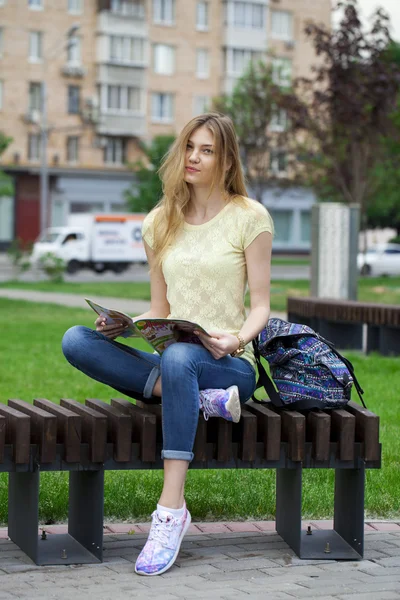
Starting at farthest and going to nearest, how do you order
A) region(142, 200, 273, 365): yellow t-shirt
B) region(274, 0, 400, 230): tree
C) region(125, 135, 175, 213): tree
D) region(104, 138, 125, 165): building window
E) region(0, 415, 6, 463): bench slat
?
region(104, 138, 125, 165): building window
region(125, 135, 175, 213): tree
region(274, 0, 400, 230): tree
region(142, 200, 273, 365): yellow t-shirt
region(0, 415, 6, 463): bench slat

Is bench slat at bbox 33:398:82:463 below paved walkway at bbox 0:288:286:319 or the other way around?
the other way around

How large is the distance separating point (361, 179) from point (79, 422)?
2361 centimetres

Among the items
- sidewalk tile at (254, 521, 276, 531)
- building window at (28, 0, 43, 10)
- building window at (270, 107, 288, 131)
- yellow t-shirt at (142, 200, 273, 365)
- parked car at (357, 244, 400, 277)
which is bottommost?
parked car at (357, 244, 400, 277)

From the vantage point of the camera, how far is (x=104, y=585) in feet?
14.1

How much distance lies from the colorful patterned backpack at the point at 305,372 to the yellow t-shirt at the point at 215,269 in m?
0.13

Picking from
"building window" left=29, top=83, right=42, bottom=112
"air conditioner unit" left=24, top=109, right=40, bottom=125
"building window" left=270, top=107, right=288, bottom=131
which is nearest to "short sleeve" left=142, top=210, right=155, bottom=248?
"building window" left=270, top=107, right=288, bottom=131

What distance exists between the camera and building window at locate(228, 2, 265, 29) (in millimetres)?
63531

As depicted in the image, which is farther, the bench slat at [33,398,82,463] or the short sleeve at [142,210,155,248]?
the short sleeve at [142,210,155,248]

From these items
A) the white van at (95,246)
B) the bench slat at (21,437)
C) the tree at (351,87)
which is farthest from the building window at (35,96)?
the bench slat at (21,437)

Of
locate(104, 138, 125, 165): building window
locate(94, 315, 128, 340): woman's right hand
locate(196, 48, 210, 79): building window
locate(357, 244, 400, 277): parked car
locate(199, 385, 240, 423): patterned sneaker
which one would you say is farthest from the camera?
locate(196, 48, 210, 79): building window

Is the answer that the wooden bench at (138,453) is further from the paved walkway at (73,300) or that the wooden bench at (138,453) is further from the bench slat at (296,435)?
the paved walkway at (73,300)

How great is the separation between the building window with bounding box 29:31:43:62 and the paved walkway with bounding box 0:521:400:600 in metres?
54.4

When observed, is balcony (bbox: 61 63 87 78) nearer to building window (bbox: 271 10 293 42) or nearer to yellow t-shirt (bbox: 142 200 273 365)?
building window (bbox: 271 10 293 42)

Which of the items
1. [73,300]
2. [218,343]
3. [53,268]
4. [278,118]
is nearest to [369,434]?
[218,343]
